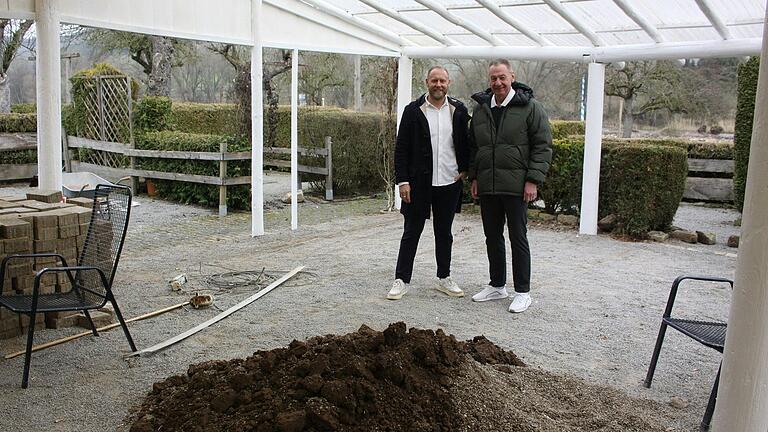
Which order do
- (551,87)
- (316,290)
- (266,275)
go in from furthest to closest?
(551,87) < (266,275) < (316,290)

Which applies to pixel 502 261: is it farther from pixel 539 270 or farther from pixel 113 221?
pixel 113 221

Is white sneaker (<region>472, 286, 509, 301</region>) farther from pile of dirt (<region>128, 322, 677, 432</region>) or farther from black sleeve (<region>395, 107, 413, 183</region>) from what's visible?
pile of dirt (<region>128, 322, 677, 432</region>)

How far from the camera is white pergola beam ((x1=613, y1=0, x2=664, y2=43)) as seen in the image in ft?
26.0

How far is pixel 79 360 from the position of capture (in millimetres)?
4719

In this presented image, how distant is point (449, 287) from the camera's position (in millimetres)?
6641

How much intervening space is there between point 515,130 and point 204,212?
7.33 m

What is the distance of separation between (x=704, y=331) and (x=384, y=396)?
191 cm

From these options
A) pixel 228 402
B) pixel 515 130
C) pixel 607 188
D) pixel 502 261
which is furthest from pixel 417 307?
pixel 607 188

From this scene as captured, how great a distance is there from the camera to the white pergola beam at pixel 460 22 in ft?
29.1

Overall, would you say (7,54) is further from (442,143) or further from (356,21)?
(442,143)

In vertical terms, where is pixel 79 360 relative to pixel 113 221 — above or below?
below

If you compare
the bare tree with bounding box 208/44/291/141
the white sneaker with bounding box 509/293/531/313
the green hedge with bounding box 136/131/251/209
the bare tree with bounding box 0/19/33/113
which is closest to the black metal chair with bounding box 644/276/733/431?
the white sneaker with bounding box 509/293/531/313

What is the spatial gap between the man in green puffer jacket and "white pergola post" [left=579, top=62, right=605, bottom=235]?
402cm

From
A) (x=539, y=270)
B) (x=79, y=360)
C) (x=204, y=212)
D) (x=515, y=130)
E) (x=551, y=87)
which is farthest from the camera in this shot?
(x=551, y=87)
